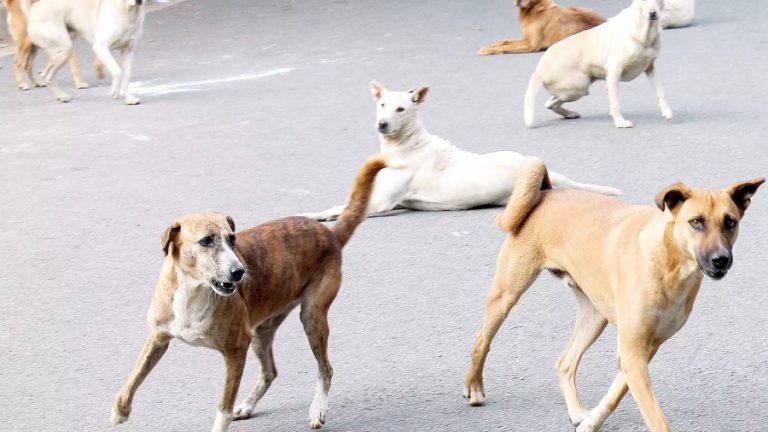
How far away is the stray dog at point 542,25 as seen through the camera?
44.2 ft

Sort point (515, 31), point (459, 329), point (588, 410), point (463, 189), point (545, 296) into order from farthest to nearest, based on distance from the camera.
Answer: point (515, 31), point (463, 189), point (545, 296), point (459, 329), point (588, 410)

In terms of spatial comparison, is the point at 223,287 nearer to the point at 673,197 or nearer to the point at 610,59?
the point at 673,197

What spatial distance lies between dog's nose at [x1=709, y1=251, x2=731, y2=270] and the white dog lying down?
12.8ft

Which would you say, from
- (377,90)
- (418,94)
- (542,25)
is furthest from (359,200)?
(542,25)

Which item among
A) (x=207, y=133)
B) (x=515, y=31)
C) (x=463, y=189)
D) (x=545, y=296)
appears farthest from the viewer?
(x=515, y=31)

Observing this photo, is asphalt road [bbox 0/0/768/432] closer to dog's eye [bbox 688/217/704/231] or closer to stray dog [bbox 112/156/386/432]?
stray dog [bbox 112/156/386/432]

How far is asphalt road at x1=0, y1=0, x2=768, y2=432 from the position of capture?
5.31 m

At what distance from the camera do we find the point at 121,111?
11594 millimetres

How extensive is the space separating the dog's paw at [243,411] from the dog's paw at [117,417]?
50 centimetres

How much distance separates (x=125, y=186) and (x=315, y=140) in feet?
5.92

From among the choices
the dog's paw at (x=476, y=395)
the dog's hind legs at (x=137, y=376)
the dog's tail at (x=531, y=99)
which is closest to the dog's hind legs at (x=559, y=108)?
the dog's tail at (x=531, y=99)

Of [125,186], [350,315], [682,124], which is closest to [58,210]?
[125,186]

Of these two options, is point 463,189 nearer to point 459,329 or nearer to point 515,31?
point 459,329

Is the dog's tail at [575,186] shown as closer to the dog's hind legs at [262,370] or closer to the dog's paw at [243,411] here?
the dog's hind legs at [262,370]
